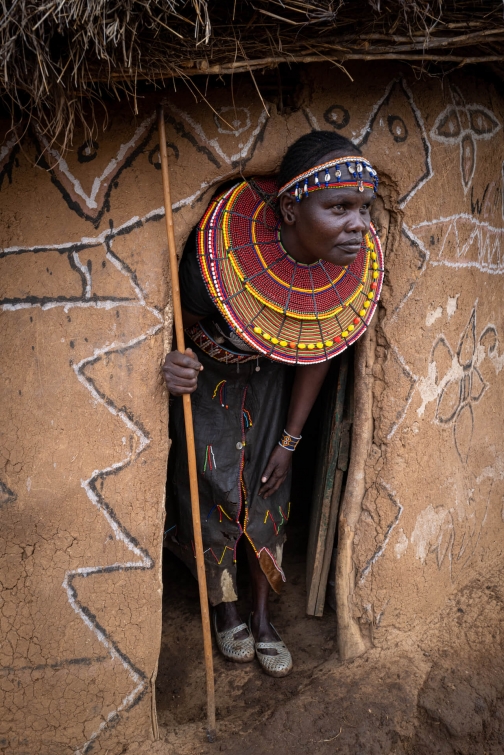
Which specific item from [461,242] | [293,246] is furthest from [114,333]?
[461,242]

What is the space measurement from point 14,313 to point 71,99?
78cm

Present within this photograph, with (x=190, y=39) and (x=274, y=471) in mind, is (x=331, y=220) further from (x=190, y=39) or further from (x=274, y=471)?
(x=274, y=471)

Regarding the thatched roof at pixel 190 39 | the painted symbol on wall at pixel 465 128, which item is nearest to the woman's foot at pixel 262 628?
the painted symbol on wall at pixel 465 128

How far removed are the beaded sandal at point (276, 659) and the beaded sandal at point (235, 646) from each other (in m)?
0.04

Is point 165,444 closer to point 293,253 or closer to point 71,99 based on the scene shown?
point 293,253

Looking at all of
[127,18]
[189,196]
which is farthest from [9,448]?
[127,18]

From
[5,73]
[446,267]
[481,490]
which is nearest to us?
[5,73]

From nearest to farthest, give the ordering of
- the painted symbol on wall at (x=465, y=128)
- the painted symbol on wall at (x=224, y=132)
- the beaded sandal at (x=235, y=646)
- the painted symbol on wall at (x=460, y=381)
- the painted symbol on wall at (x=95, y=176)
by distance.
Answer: the painted symbol on wall at (x=95, y=176), the painted symbol on wall at (x=224, y=132), the painted symbol on wall at (x=465, y=128), the painted symbol on wall at (x=460, y=381), the beaded sandal at (x=235, y=646)

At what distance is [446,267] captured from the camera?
314cm

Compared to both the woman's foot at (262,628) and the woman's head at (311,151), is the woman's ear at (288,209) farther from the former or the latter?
the woman's foot at (262,628)

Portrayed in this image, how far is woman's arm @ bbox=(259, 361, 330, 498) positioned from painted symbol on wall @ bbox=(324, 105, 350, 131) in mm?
→ 1038

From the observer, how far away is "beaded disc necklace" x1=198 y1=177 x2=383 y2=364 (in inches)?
108

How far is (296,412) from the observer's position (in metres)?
3.35

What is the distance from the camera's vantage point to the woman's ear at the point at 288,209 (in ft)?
8.91
